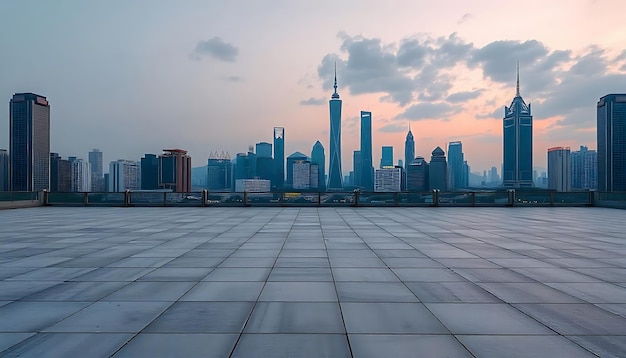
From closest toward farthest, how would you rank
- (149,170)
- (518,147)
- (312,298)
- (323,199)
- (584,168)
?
(312,298) < (323,199) < (149,170) < (584,168) < (518,147)

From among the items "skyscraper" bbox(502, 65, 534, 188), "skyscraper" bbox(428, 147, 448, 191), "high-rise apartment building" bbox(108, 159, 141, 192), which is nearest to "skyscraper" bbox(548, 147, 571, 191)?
"skyscraper" bbox(428, 147, 448, 191)

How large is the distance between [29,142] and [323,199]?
77.7m

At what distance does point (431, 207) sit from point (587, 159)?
10840 cm

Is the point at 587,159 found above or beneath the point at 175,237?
above

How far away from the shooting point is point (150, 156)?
8825 centimetres

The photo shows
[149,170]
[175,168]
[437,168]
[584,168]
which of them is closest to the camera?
[175,168]

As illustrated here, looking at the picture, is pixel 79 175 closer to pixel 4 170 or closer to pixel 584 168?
pixel 4 170

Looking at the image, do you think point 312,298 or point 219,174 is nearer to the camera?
point 312,298

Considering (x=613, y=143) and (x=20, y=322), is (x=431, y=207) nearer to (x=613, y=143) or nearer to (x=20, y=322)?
(x=20, y=322)

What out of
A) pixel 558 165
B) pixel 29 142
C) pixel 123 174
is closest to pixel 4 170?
pixel 29 142

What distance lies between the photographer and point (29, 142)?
76.8m

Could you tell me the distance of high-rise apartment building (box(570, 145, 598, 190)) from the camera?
93.5 m

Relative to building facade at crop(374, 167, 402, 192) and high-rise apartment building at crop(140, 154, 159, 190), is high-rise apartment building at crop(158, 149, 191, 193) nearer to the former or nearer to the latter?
high-rise apartment building at crop(140, 154, 159, 190)

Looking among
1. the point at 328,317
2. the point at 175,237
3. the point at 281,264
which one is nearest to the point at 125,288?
the point at 281,264
